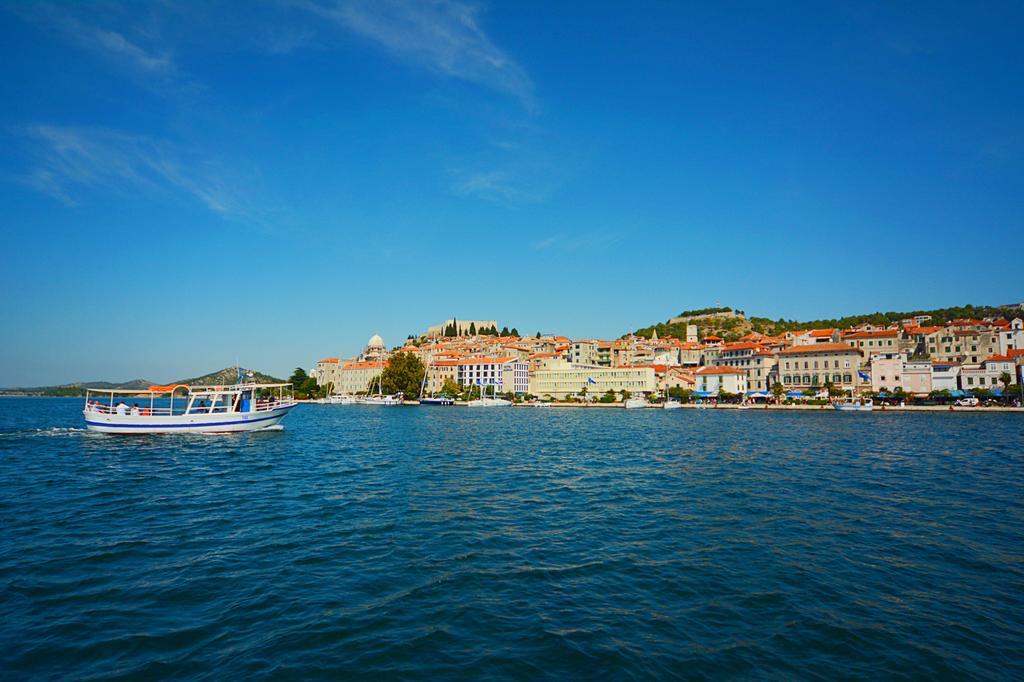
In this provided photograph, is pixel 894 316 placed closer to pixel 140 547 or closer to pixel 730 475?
pixel 730 475

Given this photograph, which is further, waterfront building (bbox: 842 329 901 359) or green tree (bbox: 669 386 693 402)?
green tree (bbox: 669 386 693 402)

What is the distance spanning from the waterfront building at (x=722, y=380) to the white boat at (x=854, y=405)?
1716 centimetres

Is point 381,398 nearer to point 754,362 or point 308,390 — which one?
point 308,390

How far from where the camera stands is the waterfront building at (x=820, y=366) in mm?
73375

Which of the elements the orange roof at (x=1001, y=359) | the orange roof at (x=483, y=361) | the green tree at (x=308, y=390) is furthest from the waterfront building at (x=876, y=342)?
the green tree at (x=308, y=390)

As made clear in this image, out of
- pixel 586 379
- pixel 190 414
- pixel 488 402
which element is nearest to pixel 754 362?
pixel 586 379

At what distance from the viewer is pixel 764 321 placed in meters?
143

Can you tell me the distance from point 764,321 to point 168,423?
140 m

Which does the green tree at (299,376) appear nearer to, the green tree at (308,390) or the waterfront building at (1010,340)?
the green tree at (308,390)

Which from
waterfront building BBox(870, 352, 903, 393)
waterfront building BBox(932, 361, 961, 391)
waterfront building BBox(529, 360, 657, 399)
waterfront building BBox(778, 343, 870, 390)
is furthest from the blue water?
waterfront building BBox(529, 360, 657, 399)

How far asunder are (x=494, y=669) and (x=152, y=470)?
18.9m

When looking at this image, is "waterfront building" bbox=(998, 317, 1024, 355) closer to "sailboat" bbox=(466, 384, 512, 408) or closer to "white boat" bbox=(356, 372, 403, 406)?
"sailboat" bbox=(466, 384, 512, 408)

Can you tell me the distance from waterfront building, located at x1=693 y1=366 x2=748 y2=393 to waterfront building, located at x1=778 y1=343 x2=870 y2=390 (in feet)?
19.8

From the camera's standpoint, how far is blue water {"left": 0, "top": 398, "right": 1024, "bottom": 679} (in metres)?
6.09
